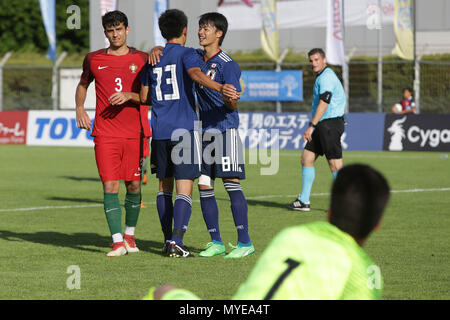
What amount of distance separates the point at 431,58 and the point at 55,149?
18.6 metres

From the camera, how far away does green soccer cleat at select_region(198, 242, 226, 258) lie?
842cm

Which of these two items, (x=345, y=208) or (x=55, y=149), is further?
(x=55, y=149)

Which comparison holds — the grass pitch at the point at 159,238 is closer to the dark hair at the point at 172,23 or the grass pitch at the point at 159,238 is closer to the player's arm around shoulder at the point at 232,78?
the player's arm around shoulder at the point at 232,78

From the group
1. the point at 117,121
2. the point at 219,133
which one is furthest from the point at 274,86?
the point at 219,133

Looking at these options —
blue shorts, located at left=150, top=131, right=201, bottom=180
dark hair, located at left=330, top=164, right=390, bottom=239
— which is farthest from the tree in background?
dark hair, located at left=330, top=164, right=390, bottom=239

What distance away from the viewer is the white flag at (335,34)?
29156 millimetres

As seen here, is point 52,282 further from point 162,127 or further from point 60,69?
point 60,69

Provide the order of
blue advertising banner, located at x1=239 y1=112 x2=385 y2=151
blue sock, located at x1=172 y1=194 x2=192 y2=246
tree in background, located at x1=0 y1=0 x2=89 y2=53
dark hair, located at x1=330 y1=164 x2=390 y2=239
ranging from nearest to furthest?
dark hair, located at x1=330 y1=164 x2=390 y2=239, blue sock, located at x1=172 y1=194 x2=192 y2=246, blue advertising banner, located at x1=239 y1=112 x2=385 y2=151, tree in background, located at x1=0 y1=0 x2=89 y2=53

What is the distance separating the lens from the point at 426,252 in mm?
8680

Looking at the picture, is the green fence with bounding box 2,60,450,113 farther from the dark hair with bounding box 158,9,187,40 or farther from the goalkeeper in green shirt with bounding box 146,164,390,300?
the goalkeeper in green shirt with bounding box 146,164,390,300

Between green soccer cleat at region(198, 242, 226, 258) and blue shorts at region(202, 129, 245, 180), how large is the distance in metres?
0.69

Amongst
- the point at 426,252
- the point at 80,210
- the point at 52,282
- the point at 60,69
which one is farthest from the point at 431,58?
the point at 52,282

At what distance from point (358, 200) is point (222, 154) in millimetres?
5502
